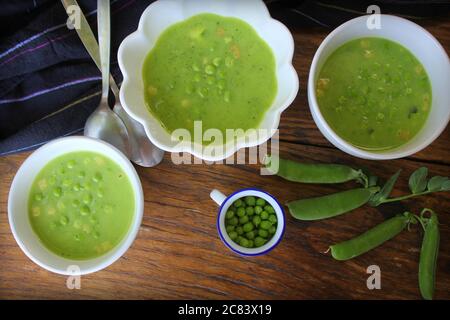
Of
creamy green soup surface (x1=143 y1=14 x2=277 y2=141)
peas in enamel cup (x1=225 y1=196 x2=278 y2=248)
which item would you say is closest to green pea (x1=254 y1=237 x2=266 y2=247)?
peas in enamel cup (x1=225 y1=196 x2=278 y2=248)

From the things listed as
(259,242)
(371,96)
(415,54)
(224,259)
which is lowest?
(224,259)

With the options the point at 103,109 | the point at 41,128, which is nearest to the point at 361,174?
the point at 103,109

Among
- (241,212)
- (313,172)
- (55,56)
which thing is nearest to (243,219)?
(241,212)

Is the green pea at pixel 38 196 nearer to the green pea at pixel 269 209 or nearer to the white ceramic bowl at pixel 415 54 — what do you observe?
the green pea at pixel 269 209

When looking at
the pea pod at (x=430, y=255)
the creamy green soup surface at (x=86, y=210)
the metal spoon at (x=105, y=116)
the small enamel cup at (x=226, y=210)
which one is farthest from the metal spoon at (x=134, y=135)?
the pea pod at (x=430, y=255)

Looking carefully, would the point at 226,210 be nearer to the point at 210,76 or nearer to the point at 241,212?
the point at 241,212

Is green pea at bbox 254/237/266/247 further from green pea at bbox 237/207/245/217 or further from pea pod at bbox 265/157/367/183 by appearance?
pea pod at bbox 265/157/367/183
